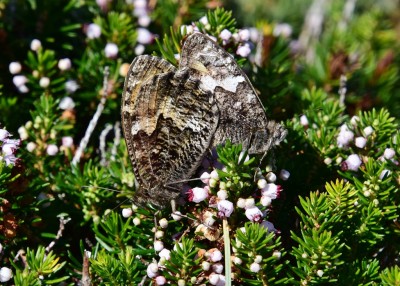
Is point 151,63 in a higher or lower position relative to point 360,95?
higher

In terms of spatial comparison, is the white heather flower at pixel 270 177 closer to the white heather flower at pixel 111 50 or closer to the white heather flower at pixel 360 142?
the white heather flower at pixel 360 142

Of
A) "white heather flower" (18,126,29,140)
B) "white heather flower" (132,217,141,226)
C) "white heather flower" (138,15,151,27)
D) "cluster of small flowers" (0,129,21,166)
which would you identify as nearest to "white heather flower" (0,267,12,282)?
"cluster of small flowers" (0,129,21,166)

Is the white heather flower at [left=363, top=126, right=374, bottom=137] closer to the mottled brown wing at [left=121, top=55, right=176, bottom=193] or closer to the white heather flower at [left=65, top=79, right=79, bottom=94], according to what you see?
the mottled brown wing at [left=121, top=55, right=176, bottom=193]

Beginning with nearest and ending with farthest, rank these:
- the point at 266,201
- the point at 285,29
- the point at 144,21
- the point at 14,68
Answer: the point at 266,201, the point at 14,68, the point at 144,21, the point at 285,29

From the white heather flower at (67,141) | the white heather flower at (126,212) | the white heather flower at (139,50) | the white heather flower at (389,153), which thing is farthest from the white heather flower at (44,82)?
the white heather flower at (389,153)

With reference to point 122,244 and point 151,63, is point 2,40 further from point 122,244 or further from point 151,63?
point 122,244

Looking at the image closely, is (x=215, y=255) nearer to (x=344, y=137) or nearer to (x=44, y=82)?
(x=344, y=137)

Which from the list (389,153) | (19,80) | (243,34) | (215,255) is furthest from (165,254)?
(19,80)

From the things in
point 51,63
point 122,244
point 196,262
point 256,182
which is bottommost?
point 122,244

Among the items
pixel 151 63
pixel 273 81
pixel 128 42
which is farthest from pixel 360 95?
pixel 151 63
